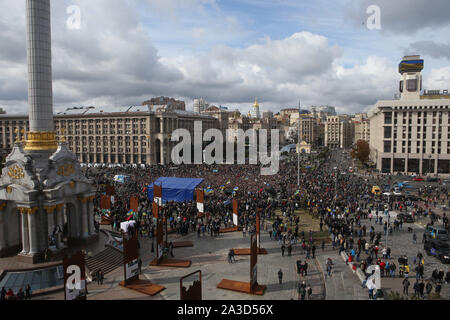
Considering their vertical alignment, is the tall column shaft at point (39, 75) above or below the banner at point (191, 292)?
above

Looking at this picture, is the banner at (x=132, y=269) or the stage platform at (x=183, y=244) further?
the stage platform at (x=183, y=244)

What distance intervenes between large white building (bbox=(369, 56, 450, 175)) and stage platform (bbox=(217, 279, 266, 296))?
59.1 m

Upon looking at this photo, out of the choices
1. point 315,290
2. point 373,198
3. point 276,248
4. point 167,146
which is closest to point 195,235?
point 276,248

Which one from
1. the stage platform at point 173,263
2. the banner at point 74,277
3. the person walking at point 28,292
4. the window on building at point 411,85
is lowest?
the stage platform at point 173,263

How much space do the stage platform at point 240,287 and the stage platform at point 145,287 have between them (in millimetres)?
3389

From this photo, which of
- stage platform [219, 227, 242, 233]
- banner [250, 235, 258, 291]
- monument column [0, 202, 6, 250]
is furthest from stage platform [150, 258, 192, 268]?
monument column [0, 202, 6, 250]

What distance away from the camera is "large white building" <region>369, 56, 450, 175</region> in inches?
2613

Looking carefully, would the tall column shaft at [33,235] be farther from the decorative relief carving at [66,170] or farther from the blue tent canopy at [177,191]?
the blue tent canopy at [177,191]

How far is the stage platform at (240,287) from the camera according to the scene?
18078 millimetres

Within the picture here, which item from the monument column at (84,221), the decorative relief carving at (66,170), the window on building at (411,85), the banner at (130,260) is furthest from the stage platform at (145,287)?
the window on building at (411,85)

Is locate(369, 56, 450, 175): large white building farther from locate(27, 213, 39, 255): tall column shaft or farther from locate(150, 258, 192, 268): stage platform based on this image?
locate(27, 213, 39, 255): tall column shaft

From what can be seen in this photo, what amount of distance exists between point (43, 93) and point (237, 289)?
18557mm

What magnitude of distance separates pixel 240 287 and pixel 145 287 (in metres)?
5.26

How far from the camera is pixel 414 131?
68.6m
